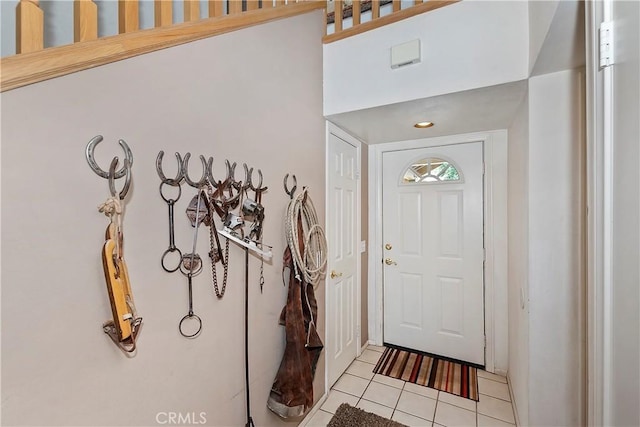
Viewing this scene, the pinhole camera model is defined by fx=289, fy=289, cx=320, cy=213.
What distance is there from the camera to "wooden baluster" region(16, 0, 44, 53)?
2.56ft

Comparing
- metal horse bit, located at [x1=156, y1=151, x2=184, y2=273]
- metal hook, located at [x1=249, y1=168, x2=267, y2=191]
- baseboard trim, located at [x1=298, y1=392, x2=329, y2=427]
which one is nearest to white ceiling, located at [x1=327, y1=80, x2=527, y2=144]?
metal hook, located at [x1=249, y1=168, x2=267, y2=191]

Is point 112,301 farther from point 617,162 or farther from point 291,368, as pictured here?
point 617,162

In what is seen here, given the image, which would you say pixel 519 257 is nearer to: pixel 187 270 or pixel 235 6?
pixel 187 270

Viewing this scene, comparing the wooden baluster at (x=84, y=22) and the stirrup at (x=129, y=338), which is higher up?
the wooden baluster at (x=84, y=22)

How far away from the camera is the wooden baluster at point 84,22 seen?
906 millimetres

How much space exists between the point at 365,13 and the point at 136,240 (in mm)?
2142

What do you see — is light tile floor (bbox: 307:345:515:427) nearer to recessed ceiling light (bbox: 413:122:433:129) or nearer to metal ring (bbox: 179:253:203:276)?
metal ring (bbox: 179:253:203:276)

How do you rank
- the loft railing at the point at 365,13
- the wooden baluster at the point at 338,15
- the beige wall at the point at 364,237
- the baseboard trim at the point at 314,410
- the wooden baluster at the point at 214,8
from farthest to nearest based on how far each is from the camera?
the beige wall at the point at 364,237 < the wooden baluster at the point at 338,15 < the baseboard trim at the point at 314,410 < the loft railing at the point at 365,13 < the wooden baluster at the point at 214,8

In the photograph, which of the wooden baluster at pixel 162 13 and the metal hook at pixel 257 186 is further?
the metal hook at pixel 257 186

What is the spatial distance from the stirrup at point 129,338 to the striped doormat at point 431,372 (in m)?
2.08

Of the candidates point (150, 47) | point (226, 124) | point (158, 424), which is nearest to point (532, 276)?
point (226, 124)

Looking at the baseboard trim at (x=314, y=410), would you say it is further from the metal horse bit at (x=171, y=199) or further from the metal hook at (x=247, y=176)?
the metal hook at (x=247, y=176)

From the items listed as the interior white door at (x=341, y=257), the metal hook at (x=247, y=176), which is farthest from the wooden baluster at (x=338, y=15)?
the metal hook at (x=247, y=176)

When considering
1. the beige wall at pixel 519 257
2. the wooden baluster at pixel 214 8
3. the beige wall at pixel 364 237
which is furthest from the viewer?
the beige wall at pixel 364 237
